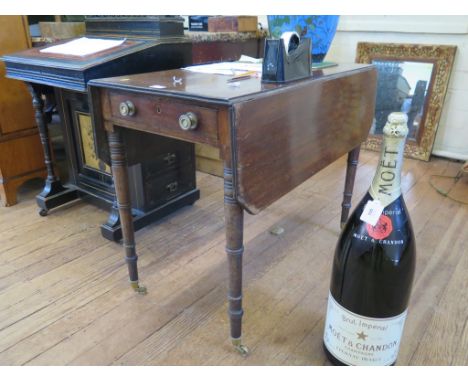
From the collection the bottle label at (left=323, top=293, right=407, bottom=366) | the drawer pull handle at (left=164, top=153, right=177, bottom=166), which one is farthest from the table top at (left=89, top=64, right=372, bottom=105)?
the drawer pull handle at (left=164, top=153, right=177, bottom=166)

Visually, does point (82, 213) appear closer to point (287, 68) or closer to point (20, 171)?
point (20, 171)

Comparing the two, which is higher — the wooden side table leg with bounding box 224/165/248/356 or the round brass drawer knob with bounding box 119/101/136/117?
the round brass drawer knob with bounding box 119/101/136/117

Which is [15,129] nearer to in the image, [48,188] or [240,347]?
[48,188]

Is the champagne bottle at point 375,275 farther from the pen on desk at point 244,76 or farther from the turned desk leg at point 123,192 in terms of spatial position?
the turned desk leg at point 123,192

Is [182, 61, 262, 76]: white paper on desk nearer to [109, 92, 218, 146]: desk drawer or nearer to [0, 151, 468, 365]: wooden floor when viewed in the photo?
[109, 92, 218, 146]: desk drawer

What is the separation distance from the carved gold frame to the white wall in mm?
44

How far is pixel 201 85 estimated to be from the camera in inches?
37.8

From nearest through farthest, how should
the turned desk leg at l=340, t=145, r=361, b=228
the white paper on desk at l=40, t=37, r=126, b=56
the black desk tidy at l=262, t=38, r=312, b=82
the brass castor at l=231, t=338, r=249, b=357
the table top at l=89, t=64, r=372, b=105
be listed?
the table top at l=89, t=64, r=372, b=105
the black desk tidy at l=262, t=38, r=312, b=82
the brass castor at l=231, t=338, r=249, b=357
the white paper on desk at l=40, t=37, r=126, b=56
the turned desk leg at l=340, t=145, r=361, b=228

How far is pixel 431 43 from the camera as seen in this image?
248 cm

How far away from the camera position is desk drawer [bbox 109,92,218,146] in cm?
87

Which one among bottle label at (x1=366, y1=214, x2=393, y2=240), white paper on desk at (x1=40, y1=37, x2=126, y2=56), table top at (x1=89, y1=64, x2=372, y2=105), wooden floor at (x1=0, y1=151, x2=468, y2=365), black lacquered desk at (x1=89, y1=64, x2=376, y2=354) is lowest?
wooden floor at (x1=0, y1=151, x2=468, y2=365)

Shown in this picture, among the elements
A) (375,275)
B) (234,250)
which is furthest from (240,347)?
(375,275)

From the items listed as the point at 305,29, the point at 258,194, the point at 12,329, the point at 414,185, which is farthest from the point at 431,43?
the point at 12,329

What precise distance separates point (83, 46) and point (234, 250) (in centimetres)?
104
